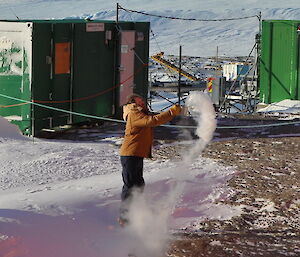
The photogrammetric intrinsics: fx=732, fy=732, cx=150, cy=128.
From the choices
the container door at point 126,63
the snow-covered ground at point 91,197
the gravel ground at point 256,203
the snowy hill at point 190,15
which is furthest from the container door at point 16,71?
the snowy hill at point 190,15

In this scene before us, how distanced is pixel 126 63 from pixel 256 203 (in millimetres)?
6951

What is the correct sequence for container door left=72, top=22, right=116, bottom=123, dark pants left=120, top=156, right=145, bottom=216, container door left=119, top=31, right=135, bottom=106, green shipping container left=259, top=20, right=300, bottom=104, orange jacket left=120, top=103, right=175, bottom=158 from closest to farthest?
orange jacket left=120, top=103, right=175, bottom=158 < dark pants left=120, top=156, right=145, bottom=216 < container door left=72, top=22, right=116, bottom=123 < container door left=119, top=31, right=135, bottom=106 < green shipping container left=259, top=20, right=300, bottom=104

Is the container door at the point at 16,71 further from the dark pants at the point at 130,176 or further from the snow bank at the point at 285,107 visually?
the snow bank at the point at 285,107

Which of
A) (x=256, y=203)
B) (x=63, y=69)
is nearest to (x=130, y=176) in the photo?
(x=256, y=203)

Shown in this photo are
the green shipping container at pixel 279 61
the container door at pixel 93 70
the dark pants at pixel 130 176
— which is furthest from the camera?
the green shipping container at pixel 279 61

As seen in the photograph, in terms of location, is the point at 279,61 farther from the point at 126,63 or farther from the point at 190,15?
the point at 190,15

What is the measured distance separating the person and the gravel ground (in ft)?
2.61

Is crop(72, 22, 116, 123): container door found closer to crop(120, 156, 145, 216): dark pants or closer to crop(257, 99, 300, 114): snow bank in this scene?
crop(257, 99, 300, 114): snow bank

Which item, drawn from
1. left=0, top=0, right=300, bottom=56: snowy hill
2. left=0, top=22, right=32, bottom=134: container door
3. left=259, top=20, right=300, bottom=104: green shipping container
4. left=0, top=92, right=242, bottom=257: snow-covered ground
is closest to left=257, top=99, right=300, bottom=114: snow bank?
left=259, top=20, right=300, bottom=104: green shipping container

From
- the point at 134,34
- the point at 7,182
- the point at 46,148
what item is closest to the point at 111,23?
the point at 134,34

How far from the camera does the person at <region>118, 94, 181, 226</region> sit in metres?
7.68

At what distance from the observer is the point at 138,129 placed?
25.5 feet

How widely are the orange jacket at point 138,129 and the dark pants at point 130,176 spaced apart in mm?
77

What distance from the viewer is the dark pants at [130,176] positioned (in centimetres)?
788
